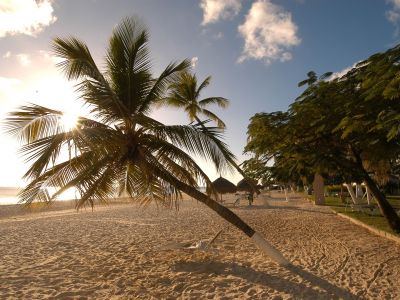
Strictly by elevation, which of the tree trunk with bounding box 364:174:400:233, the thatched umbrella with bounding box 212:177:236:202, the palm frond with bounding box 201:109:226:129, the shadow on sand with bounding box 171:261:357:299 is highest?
the palm frond with bounding box 201:109:226:129

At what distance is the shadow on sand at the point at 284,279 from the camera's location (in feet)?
17.4

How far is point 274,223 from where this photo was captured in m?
14.1

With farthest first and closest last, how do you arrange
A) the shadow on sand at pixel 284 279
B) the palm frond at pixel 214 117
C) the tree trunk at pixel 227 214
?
the palm frond at pixel 214 117 < the tree trunk at pixel 227 214 < the shadow on sand at pixel 284 279

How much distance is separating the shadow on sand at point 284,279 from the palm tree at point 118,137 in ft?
2.47

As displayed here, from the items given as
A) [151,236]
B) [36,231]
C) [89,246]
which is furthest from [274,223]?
[36,231]

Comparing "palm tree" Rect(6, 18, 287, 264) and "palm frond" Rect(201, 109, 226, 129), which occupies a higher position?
"palm frond" Rect(201, 109, 226, 129)

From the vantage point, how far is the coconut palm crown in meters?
5.78

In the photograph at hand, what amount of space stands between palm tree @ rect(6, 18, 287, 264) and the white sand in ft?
3.43

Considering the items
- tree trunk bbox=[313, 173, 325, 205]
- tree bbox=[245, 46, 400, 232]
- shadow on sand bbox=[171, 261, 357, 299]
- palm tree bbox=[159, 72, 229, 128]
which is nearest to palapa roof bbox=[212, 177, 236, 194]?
tree trunk bbox=[313, 173, 325, 205]

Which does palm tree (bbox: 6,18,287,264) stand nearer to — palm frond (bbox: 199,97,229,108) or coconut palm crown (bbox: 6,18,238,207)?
coconut palm crown (bbox: 6,18,238,207)

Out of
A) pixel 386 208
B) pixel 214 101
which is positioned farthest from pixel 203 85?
pixel 386 208

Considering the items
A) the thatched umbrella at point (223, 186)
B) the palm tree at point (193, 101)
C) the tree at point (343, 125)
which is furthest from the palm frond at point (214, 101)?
the thatched umbrella at point (223, 186)

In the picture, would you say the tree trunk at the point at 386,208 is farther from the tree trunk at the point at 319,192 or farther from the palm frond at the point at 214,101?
the tree trunk at the point at 319,192

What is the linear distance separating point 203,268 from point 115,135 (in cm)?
341
